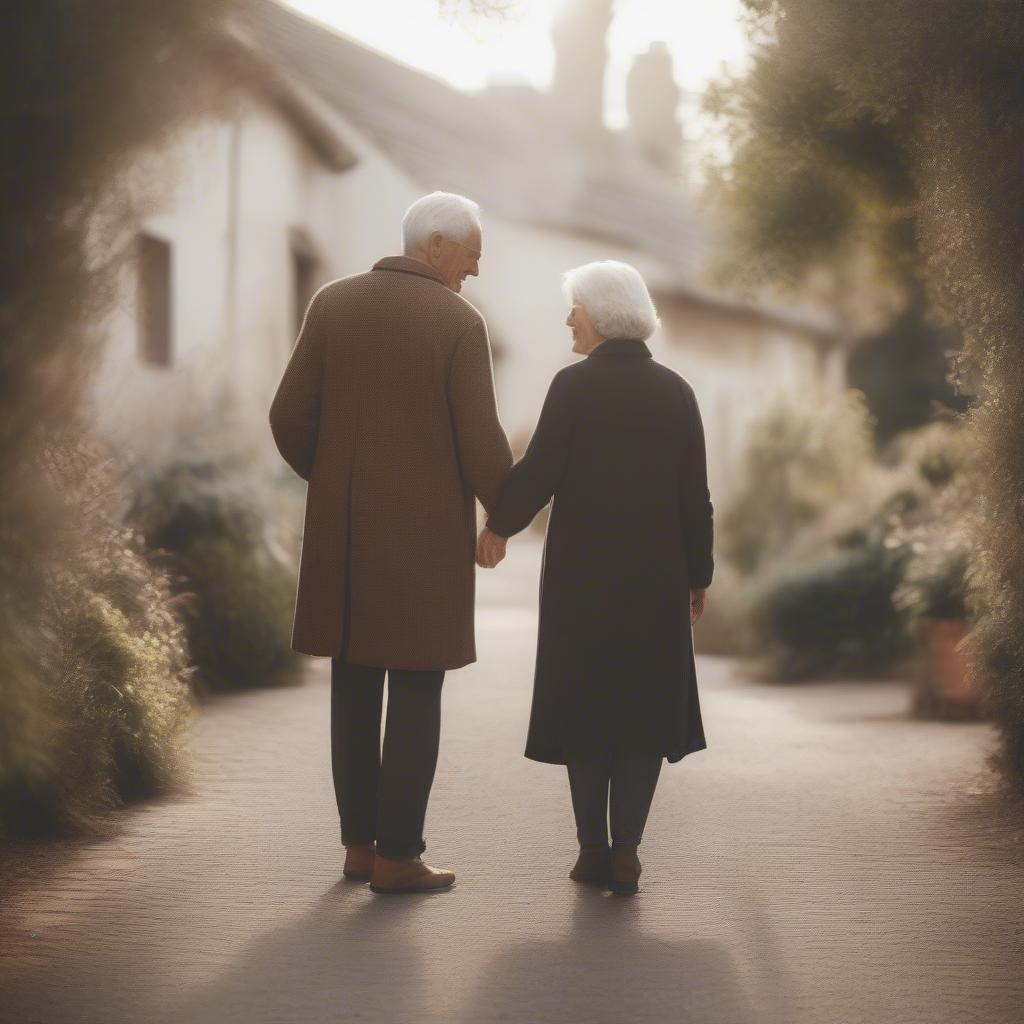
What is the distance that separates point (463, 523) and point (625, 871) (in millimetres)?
1195

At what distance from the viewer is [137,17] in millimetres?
4184

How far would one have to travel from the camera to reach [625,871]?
5219mm

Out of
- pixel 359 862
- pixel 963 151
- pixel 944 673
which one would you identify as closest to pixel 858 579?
pixel 944 673

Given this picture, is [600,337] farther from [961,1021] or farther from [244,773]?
[244,773]

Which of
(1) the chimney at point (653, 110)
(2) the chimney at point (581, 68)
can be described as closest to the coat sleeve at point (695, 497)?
(2) the chimney at point (581, 68)

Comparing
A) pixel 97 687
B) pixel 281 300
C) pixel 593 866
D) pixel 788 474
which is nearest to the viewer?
pixel 593 866

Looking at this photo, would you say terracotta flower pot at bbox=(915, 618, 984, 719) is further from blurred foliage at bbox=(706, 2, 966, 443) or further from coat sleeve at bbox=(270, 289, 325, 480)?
coat sleeve at bbox=(270, 289, 325, 480)

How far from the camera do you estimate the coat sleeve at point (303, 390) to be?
206 inches

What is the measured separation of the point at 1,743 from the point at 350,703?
139cm

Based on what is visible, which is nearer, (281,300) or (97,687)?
(97,687)

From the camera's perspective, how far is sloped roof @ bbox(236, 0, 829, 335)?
76.0 feet

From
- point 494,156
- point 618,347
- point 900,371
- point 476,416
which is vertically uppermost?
point 494,156

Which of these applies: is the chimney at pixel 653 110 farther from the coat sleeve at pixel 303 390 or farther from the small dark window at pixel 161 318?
the coat sleeve at pixel 303 390

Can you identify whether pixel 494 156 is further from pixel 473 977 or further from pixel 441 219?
pixel 473 977
